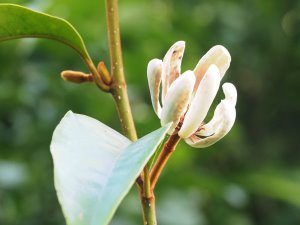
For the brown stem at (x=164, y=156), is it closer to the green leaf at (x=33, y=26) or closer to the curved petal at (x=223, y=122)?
the curved petal at (x=223, y=122)

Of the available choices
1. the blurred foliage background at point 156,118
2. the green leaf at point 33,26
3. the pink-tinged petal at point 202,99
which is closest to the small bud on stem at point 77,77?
the green leaf at point 33,26

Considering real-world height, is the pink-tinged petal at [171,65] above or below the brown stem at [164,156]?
above

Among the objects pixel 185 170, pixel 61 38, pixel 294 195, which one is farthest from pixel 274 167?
pixel 61 38

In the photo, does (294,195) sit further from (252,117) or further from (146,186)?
(146,186)

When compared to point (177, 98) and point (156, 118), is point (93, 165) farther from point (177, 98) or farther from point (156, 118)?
point (156, 118)

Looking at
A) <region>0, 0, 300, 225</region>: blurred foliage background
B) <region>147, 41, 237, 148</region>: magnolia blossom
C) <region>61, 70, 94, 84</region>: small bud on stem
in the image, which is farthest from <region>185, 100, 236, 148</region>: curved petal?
<region>0, 0, 300, 225</region>: blurred foliage background

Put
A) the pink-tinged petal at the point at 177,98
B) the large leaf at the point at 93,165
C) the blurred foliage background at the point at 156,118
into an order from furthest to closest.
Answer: the blurred foliage background at the point at 156,118 → the pink-tinged petal at the point at 177,98 → the large leaf at the point at 93,165

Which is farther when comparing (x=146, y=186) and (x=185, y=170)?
(x=185, y=170)

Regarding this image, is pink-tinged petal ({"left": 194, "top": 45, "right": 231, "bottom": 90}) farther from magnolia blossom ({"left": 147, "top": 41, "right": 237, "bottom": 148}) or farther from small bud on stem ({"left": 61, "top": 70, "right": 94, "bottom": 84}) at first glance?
small bud on stem ({"left": 61, "top": 70, "right": 94, "bottom": 84})
